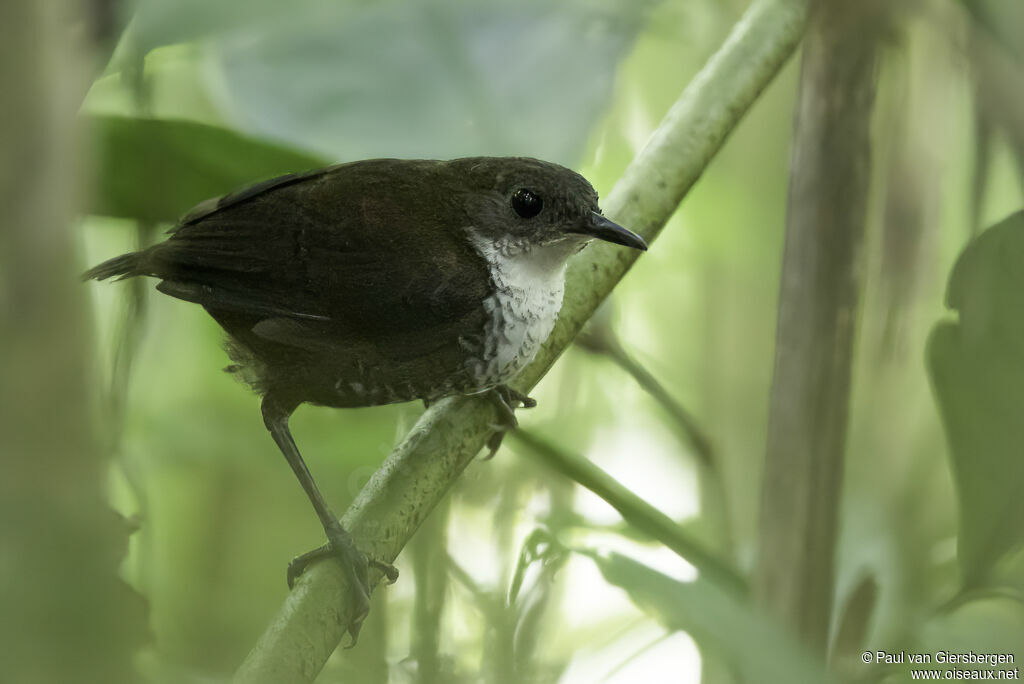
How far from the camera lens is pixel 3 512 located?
0.41m

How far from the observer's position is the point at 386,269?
0.72 m

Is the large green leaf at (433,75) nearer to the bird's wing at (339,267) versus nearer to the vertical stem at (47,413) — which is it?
the bird's wing at (339,267)

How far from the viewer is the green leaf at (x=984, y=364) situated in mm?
684

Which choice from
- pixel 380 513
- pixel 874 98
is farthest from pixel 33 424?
pixel 874 98

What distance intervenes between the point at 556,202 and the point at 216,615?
0.45 metres

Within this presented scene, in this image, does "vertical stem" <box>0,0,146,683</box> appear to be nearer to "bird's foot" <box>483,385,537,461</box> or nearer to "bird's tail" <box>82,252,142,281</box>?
"bird's tail" <box>82,252,142,281</box>

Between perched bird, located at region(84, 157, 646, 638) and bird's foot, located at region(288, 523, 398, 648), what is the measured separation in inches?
0.7

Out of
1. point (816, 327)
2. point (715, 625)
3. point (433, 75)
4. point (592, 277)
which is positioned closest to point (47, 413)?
point (715, 625)

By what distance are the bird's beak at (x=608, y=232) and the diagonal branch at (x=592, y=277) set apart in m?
0.08

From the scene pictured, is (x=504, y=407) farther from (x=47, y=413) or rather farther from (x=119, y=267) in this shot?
(x=47, y=413)

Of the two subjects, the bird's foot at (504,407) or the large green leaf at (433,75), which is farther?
the large green leaf at (433,75)

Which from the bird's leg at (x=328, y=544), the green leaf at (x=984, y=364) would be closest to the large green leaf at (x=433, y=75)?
the bird's leg at (x=328, y=544)

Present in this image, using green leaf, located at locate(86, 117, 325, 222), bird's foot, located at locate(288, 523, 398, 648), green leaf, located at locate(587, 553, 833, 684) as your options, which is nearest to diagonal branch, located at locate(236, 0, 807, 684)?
Answer: bird's foot, located at locate(288, 523, 398, 648)

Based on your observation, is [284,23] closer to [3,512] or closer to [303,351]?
[303,351]
